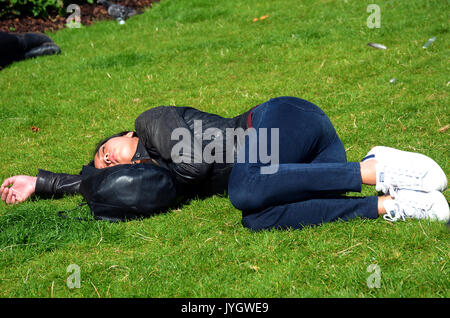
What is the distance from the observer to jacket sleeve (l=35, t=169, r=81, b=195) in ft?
16.1

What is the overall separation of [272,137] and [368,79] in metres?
3.77

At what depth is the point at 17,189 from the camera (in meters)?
4.91

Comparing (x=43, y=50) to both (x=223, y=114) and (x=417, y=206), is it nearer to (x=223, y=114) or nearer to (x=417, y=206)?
(x=223, y=114)

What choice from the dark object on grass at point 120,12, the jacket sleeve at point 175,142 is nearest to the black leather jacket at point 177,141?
the jacket sleeve at point 175,142

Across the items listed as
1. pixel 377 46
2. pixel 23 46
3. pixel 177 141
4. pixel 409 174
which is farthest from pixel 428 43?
pixel 23 46

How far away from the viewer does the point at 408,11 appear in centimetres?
934

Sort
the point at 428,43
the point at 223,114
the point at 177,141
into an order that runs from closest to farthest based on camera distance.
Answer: the point at 177,141
the point at 223,114
the point at 428,43

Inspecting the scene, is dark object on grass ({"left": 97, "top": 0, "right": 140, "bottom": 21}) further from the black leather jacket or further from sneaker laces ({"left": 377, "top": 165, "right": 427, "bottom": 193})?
sneaker laces ({"left": 377, "top": 165, "right": 427, "bottom": 193})

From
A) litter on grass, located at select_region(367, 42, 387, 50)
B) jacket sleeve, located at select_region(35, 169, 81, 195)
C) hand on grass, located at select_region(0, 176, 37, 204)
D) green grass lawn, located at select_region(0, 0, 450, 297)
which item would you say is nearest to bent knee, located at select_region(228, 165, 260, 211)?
green grass lawn, located at select_region(0, 0, 450, 297)

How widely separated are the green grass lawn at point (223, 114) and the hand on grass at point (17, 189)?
0.59 feet

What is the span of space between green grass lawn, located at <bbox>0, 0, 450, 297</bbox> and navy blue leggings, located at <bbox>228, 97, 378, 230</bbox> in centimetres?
12

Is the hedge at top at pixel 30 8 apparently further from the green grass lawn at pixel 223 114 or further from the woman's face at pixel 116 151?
the woman's face at pixel 116 151

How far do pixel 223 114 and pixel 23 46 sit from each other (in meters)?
4.89
